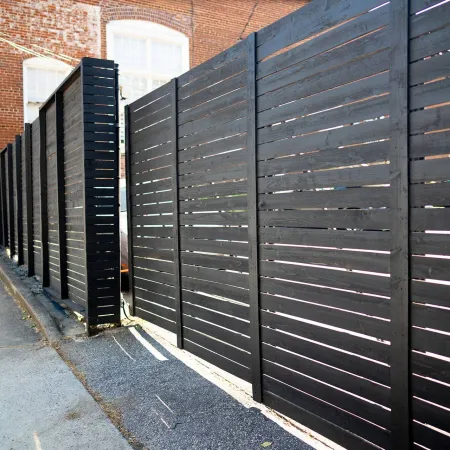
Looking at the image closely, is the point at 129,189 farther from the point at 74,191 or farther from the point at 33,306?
the point at 33,306

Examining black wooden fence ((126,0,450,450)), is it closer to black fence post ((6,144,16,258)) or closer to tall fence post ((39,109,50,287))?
tall fence post ((39,109,50,287))

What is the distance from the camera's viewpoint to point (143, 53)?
1432cm

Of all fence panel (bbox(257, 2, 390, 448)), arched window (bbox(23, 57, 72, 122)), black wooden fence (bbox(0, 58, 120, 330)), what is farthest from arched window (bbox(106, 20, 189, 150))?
fence panel (bbox(257, 2, 390, 448))

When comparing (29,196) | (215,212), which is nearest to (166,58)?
(29,196)

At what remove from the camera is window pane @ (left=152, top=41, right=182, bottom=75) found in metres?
14.5

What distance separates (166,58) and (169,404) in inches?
528

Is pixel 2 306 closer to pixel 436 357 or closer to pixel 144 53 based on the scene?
pixel 436 357

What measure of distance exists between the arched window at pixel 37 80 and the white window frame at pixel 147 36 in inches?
64.3

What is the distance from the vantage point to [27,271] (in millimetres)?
8156

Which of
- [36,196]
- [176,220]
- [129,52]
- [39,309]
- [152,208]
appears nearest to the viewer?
[176,220]

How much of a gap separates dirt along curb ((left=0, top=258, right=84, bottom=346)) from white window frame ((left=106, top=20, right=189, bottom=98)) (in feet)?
28.0

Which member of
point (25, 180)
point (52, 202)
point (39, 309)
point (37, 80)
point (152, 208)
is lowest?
point (39, 309)

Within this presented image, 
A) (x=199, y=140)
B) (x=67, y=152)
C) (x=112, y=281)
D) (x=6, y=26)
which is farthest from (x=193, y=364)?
(x=6, y=26)

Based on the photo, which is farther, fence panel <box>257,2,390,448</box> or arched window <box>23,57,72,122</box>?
arched window <box>23,57,72,122</box>
